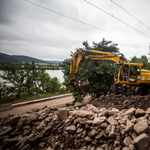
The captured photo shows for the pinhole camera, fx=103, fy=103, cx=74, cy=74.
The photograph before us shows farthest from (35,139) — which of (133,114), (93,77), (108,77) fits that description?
(108,77)

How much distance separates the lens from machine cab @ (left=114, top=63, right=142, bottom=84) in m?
7.81

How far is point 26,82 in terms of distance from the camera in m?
18.7

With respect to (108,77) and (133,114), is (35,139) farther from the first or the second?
(108,77)

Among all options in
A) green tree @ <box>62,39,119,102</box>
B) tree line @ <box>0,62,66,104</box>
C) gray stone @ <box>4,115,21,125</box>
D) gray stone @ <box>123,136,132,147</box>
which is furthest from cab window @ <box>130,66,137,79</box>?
tree line @ <box>0,62,66,104</box>

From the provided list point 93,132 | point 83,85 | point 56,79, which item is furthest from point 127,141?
point 56,79

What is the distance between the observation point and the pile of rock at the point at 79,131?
3.15 metres

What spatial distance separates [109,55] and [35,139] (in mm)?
7847

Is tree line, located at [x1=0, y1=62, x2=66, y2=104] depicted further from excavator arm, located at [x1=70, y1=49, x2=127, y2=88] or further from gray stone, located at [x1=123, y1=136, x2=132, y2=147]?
gray stone, located at [x1=123, y1=136, x2=132, y2=147]

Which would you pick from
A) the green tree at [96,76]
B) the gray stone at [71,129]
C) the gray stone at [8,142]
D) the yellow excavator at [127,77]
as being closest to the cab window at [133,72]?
the yellow excavator at [127,77]

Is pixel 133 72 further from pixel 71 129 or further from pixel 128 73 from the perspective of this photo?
pixel 71 129

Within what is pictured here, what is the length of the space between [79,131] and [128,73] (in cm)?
610

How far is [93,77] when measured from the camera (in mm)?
9523

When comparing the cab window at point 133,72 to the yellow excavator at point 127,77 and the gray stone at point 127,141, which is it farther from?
the gray stone at point 127,141

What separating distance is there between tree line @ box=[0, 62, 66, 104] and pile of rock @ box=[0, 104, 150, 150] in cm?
1262
